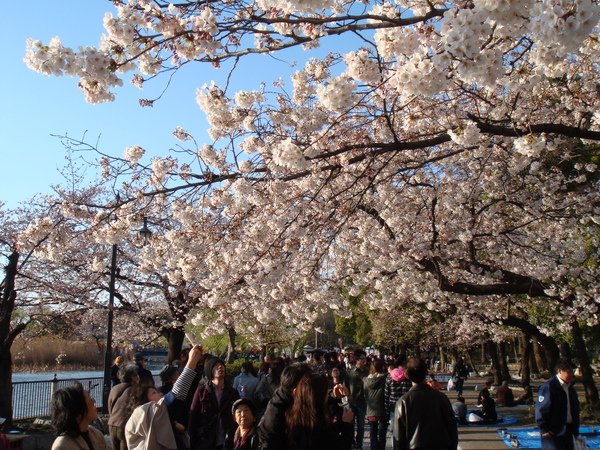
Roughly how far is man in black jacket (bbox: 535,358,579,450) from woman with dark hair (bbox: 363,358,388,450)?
2.71 meters

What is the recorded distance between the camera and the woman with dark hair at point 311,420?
4.05m

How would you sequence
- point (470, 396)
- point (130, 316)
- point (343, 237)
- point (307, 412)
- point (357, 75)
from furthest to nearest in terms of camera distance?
point (470, 396) → point (130, 316) → point (343, 237) → point (357, 75) → point (307, 412)

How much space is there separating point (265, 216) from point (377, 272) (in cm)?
442

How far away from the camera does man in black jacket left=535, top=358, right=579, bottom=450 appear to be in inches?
285

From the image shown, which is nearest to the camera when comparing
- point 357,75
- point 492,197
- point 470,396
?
point 357,75

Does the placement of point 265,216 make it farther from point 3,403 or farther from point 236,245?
point 3,403

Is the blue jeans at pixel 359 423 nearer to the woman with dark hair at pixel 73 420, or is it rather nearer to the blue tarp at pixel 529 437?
the blue tarp at pixel 529 437

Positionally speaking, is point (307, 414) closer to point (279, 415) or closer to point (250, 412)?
point (279, 415)

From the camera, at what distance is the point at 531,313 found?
71.0 feet

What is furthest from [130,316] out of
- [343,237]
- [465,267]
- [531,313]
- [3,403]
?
[531,313]

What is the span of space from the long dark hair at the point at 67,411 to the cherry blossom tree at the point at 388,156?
297cm

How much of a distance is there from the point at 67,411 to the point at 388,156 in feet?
22.6

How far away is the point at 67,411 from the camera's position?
387cm

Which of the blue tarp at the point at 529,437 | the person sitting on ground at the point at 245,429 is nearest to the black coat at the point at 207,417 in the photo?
the person sitting on ground at the point at 245,429
